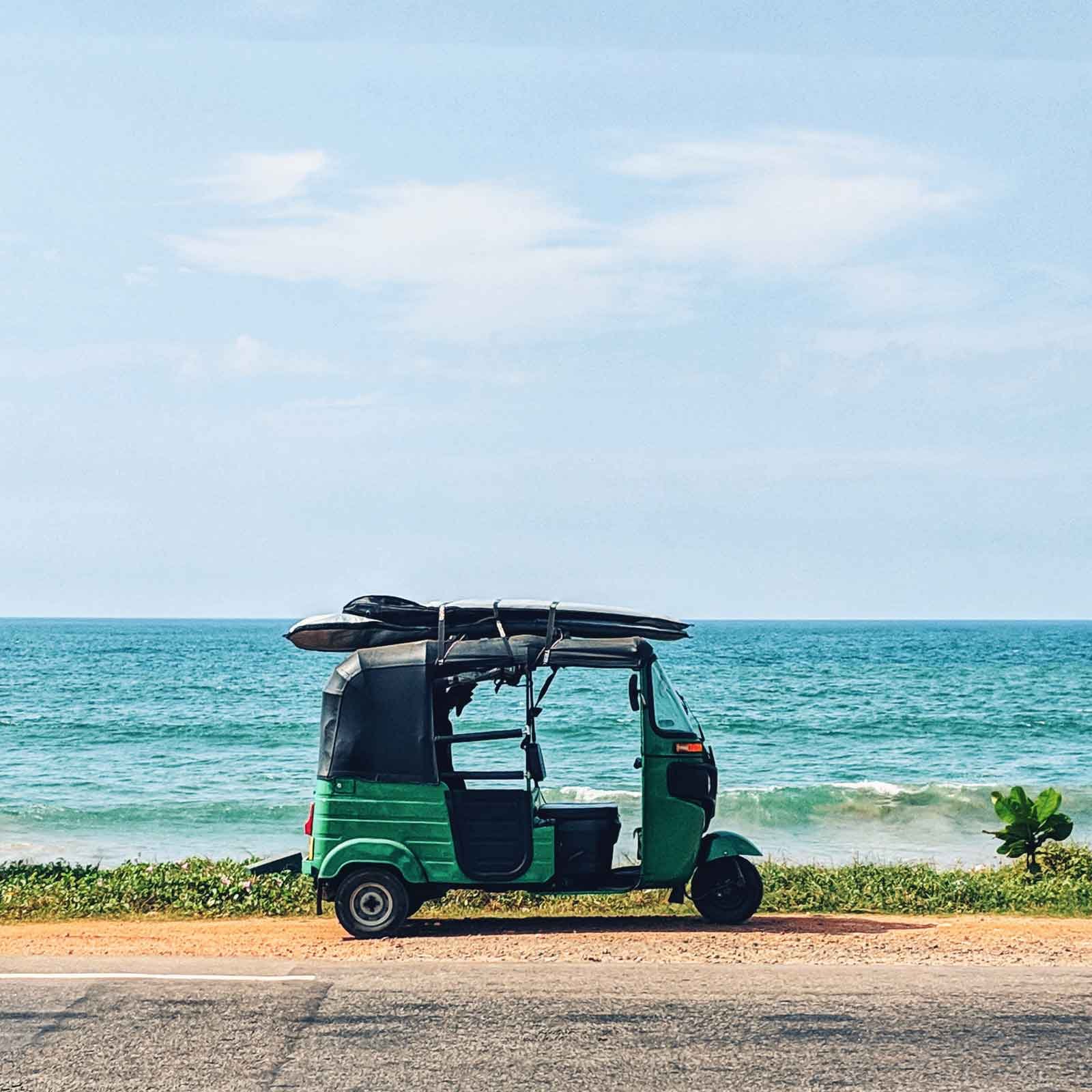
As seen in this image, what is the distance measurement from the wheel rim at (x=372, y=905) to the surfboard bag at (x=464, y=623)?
2029 mm

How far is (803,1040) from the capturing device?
26.0ft

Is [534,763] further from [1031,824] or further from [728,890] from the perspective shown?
[1031,824]

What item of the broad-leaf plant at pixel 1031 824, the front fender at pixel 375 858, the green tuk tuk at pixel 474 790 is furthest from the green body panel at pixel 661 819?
the broad-leaf plant at pixel 1031 824

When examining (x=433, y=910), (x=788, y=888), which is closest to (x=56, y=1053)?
(x=433, y=910)

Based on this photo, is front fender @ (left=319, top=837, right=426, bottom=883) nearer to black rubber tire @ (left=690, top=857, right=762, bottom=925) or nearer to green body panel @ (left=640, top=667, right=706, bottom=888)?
green body panel @ (left=640, top=667, right=706, bottom=888)

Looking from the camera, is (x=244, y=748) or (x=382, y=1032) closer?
(x=382, y=1032)

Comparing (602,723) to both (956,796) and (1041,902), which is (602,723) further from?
(1041,902)

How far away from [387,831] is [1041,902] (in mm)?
6481

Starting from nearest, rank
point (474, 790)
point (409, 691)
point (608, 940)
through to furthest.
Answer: point (608, 940) < point (474, 790) < point (409, 691)

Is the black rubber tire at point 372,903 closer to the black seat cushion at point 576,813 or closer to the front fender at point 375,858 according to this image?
the front fender at point 375,858

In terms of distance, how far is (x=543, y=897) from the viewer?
1447cm

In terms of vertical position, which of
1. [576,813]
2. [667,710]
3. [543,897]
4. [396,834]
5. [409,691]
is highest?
[409,691]

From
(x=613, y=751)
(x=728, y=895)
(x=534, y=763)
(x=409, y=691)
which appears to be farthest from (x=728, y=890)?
(x=613, y=751)

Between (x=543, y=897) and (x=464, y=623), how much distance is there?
3.66 m
